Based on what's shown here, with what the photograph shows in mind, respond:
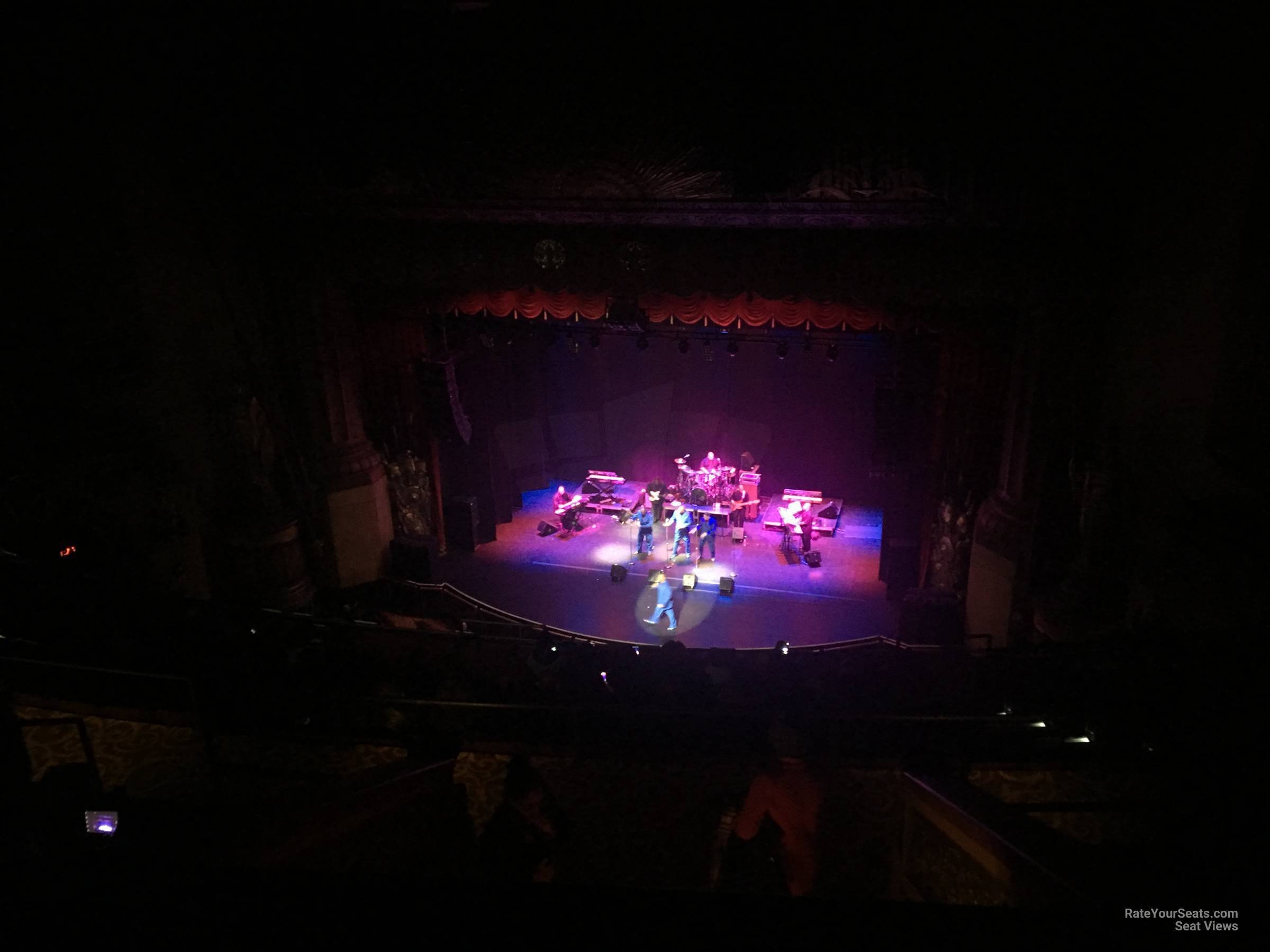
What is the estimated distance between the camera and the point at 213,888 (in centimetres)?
120

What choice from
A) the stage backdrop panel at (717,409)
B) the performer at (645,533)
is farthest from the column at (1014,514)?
the performer at (645,533)

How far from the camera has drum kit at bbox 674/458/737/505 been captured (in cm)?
1277

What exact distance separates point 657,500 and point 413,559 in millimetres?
3861

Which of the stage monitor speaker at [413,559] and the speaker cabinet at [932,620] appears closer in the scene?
the speaker cabinet at [932,620]

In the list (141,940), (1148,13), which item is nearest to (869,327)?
(1148,13)

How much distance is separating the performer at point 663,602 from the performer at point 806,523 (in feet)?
7.37

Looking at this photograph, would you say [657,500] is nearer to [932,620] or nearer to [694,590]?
[694,590]

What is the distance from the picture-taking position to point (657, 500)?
491 inches

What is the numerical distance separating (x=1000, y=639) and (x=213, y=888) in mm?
9192

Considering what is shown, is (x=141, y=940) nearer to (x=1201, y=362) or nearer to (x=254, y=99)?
(x=1201, y=362)

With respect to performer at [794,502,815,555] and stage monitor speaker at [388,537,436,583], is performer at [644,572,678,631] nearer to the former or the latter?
performer at [794,502,815,555]

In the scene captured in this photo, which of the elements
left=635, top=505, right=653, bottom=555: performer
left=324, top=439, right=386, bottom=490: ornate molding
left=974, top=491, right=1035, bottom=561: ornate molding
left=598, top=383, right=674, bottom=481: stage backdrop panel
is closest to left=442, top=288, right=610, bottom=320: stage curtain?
left=324, top=439, right=386, bottom=490: ornate molding

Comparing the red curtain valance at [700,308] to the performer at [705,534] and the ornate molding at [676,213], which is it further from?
the performer at [705,534]

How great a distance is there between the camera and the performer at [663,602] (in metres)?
9.85
